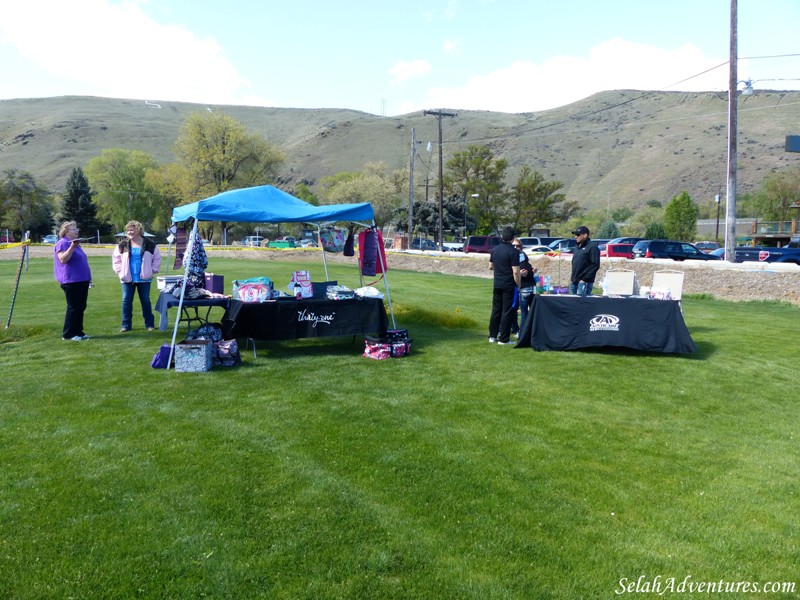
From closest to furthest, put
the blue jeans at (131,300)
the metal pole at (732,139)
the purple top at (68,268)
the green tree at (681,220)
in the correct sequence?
the purple top at (68,268), the blue jeans at (131,300), the metal pole at (732,139), the green tree at (681,220)

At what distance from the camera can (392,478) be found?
4.52m

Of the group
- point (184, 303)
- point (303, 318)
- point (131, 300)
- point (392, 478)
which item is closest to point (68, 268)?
point (131, 300)

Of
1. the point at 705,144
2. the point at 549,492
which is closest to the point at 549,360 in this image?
the point at 549,492

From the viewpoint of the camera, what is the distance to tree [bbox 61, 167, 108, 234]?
212ft

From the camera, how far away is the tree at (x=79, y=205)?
212 ft

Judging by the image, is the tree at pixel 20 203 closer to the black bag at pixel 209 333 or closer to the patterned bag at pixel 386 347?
the black bag at pixel 209 333

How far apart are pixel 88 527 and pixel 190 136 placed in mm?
66783

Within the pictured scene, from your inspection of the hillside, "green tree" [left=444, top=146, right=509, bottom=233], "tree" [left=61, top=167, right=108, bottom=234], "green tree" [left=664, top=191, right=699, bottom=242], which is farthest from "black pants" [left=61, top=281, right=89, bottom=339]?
"tree" [left=61, top=167, right=108, bottom=234]

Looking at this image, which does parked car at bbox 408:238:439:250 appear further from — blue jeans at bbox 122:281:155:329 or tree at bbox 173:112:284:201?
blue jeans at bbox 122:281:155:329

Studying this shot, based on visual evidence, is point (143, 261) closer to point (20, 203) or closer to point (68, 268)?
point (68, 268)

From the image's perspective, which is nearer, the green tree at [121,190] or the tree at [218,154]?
the tree at [218,154]

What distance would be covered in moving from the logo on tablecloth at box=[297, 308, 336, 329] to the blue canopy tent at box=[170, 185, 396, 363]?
1.28 m

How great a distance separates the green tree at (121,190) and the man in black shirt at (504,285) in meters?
68.6

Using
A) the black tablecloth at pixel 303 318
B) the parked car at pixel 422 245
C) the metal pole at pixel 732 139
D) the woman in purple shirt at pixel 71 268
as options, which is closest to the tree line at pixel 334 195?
the parked car at pixel 422 245
